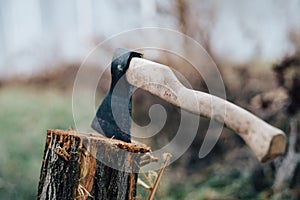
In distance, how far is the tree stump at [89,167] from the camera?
109cm

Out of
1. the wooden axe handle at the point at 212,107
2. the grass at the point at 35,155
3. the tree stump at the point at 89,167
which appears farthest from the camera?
the grass at the point at 35,155

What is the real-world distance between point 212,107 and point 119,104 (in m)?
0.31

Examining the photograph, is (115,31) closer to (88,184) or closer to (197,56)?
(197,56)

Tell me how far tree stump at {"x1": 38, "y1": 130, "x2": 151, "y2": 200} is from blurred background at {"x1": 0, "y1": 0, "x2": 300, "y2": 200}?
5.14 feet

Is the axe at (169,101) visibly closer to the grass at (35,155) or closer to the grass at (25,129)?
the grass at (35,155)

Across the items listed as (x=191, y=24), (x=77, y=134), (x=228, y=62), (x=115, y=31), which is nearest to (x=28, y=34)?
(x=115, y=31)

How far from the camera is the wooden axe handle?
86 centimetres

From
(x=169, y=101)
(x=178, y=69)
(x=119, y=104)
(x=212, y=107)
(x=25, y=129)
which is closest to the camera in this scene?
(x=212, y=107)

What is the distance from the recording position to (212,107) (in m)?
0.95

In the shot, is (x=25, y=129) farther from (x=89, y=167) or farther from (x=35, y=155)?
(x=89, y=167)

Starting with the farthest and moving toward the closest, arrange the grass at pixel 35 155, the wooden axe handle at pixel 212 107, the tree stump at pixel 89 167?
the grass at pixel 35 155
the tree stump at pixel 89 167
the wooden axe handle at pixel 212 107

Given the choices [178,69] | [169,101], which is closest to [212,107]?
[169,101]

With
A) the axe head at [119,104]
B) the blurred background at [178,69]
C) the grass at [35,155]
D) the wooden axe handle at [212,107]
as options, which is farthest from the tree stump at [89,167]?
the blurred background at [178,69]

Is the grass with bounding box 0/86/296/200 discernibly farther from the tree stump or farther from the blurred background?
the tree stump
